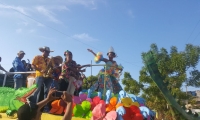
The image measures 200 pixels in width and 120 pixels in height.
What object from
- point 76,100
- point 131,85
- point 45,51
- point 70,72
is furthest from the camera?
point 131,85

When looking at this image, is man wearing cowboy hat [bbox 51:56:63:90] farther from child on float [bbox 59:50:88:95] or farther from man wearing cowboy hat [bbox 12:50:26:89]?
man wearing cowboy hat [bbox 12:50:26:89]

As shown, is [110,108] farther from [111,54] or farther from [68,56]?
[111,54]

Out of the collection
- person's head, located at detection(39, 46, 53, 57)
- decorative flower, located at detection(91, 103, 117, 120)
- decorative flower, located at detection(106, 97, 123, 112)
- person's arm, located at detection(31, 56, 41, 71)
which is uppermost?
person's head, located at detection(39, 46, 53, 57)

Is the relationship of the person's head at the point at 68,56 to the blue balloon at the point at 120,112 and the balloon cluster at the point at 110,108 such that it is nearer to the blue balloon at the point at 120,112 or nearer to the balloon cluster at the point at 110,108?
the balloon cluster at the point at 110,108

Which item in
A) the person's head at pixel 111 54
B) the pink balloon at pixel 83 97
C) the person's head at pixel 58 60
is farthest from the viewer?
the person's head at pixel 111 54

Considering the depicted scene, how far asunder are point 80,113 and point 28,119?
8.64ft

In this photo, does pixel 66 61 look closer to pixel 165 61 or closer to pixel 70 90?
pixel 70 90

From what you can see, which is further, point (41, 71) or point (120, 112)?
point (41, 71)

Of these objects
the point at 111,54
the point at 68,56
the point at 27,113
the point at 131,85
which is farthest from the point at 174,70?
the point at 27,113

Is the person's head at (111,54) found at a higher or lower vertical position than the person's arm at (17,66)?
higher

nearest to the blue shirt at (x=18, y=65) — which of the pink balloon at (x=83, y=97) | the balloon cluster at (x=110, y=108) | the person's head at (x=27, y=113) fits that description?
the balloon cluster at (x=110, y=108)

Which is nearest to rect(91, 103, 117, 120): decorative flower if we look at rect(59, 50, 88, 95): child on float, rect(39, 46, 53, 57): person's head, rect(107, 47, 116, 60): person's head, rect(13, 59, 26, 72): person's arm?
rect(59, 50, 88, 95): child on float

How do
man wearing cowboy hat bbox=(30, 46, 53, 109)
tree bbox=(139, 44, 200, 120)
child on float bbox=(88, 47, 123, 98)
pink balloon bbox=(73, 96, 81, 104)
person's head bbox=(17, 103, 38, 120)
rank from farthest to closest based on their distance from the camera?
tree bbox=(139, 44, 200, 120) → child on float bbox=(88, 47, 123, 98) → man wearing cowboy hat bbox=(30, 46, 53, 109) → pink balloon bbox=(73, 96, 81, 104) → person's head bbox=(17, 103, 38, 120)

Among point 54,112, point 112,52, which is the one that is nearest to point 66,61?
point 54,112
